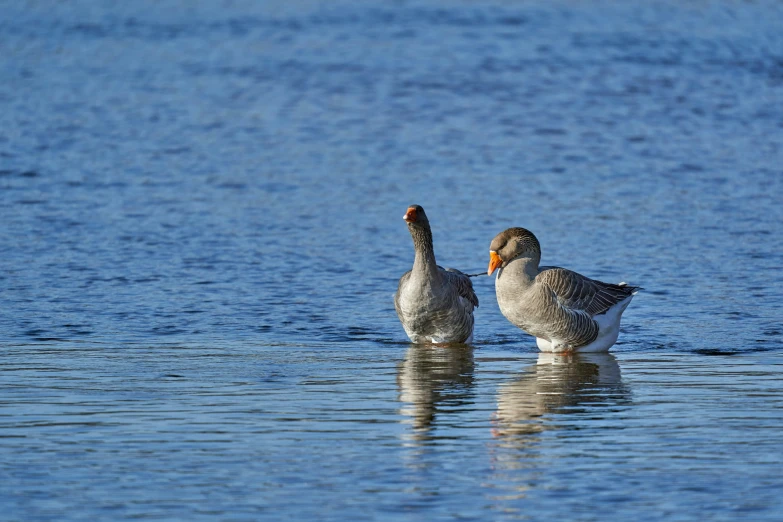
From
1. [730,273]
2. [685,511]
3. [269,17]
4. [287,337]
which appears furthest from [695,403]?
[269,17]

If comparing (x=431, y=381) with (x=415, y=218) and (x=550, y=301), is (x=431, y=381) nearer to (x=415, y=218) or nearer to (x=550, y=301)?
Result: (x=550, y=301)

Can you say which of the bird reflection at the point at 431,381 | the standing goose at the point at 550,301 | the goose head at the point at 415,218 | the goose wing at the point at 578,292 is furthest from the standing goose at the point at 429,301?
the goose wing at the point at 578,292

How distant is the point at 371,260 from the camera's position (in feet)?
48.8

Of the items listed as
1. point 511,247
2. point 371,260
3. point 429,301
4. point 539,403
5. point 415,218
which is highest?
point 415,218

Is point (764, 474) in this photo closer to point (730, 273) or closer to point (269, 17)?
point (730, 273)

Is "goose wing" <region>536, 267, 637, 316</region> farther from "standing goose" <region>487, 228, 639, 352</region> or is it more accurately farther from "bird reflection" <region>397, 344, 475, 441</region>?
"bird reflection" <region>397, 344, 475, 441</region>

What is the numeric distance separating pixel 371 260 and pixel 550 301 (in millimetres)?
4205

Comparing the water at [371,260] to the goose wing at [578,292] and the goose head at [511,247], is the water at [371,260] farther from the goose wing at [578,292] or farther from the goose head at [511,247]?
the goose head at [511,247]

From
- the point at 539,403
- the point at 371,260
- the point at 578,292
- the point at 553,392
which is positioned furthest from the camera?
the point at 371,260

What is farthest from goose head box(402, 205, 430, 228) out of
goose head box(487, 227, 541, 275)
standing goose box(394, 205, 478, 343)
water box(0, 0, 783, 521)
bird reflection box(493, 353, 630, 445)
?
bird reflection box(493, 353, 630, 445)

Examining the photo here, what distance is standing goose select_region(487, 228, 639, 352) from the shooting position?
11.0 meters

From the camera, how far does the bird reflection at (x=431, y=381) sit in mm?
8752

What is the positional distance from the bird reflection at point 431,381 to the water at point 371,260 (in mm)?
41

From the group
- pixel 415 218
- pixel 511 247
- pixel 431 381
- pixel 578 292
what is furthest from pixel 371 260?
pixel 431 381
